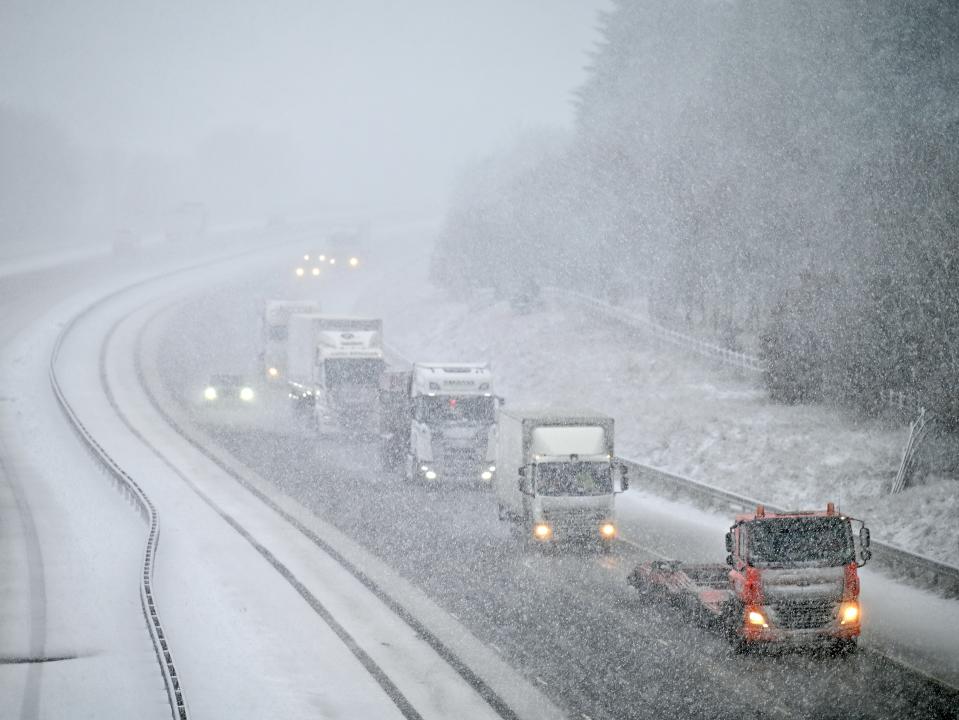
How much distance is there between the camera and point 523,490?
2480cm

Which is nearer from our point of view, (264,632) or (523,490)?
(264,632)

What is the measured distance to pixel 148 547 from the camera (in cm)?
2400

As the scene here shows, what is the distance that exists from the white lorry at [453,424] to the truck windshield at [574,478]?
6780mm

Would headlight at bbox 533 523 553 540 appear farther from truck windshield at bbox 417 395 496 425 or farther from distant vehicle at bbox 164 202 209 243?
distant vehicle at bbox 164 202 209 243

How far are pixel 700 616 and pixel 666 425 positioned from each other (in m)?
18.3

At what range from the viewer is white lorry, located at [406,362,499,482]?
3147cm

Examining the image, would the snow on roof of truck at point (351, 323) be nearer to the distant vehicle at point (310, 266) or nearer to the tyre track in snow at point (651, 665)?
the tyre track in snow at point (651, 665)

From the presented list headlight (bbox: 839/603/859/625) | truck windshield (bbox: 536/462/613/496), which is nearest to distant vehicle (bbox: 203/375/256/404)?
truck windshield (bbox: 536/462/613/496)

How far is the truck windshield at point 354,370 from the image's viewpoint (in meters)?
40.5

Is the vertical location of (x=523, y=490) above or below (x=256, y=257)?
below

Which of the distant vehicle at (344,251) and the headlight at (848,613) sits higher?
the distant vehicle at (344,251)

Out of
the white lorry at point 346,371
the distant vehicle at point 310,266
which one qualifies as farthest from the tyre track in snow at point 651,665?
the distant vehicle at point 310,266

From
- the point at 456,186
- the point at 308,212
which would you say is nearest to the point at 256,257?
the point at 456,186

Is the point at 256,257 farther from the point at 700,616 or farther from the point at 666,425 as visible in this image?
the point at 700,616
